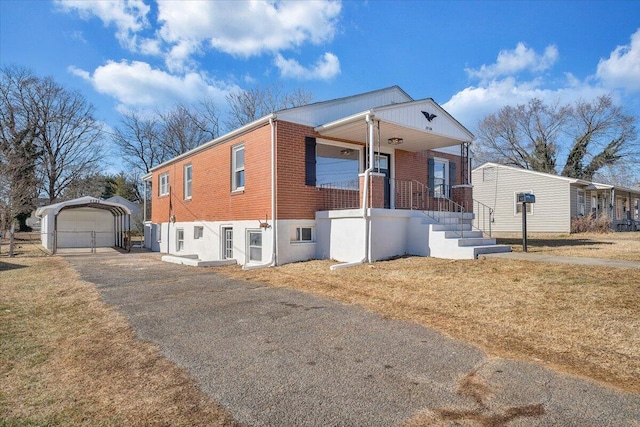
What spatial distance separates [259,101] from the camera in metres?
32.7

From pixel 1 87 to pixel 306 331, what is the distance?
3703 centimetres

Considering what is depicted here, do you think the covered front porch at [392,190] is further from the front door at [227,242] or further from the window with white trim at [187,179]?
the window with white trim at [187,179]

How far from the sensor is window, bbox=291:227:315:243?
10669 mm

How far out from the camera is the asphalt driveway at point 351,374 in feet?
8.60

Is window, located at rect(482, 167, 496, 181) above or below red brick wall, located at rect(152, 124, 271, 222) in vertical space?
above

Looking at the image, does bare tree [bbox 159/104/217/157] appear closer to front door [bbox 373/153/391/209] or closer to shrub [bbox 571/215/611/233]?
front door [bbox 373/153/391/209]

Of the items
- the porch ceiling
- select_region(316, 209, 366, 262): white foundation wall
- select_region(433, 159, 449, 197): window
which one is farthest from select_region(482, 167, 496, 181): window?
select_region(316, 209, 366, 262): white foundation wall

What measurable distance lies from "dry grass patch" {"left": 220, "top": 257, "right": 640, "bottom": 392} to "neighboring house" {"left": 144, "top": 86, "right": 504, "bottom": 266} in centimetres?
154

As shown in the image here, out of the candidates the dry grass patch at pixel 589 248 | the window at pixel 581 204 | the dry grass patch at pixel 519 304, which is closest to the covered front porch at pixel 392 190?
the dry grass patch at pixel 519 304

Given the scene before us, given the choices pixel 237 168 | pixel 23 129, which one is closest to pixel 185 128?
pixel 23 129

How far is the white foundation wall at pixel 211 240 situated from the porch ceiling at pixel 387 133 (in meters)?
3.25

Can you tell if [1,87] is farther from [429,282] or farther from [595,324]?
[595,324]

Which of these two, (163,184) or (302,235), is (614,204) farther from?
(163,184)

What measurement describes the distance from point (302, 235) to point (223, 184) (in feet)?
12.2
